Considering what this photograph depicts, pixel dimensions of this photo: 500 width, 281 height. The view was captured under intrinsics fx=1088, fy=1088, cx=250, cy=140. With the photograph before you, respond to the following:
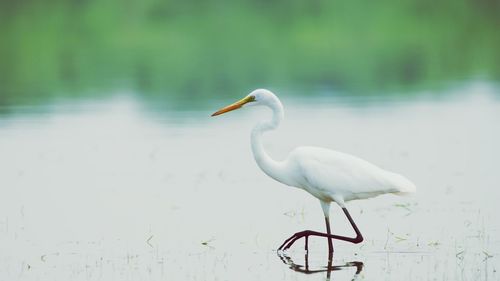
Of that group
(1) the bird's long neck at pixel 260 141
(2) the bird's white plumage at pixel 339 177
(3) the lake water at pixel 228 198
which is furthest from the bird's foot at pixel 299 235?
(1) the bird's long neck at pixel 260 141

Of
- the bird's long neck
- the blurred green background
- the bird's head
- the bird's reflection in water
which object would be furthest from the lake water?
the blurred green background

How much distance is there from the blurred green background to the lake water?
5.28 meters

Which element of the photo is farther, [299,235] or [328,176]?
[328,176]

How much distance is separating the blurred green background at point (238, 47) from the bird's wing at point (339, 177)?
14742 millimetres

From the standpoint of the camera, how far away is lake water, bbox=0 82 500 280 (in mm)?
8992

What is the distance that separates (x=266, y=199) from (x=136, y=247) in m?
2.62

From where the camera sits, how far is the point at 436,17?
40.3 metres

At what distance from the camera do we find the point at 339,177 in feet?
31.3

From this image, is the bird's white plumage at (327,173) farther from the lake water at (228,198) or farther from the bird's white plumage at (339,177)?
the lake water at (228,198)

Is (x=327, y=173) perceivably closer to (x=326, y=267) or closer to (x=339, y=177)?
(x=339, y=177)

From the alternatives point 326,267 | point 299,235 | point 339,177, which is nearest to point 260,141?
point 339,177

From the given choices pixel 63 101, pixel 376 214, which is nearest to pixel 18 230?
pixel 376 214

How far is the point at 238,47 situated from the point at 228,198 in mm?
24581

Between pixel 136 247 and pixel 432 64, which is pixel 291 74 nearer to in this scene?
pixel 432 64
